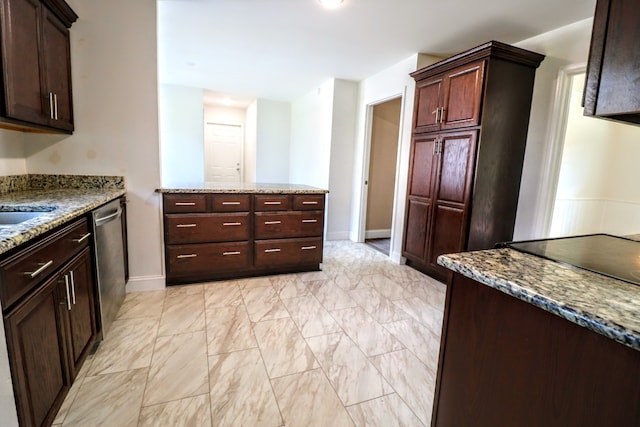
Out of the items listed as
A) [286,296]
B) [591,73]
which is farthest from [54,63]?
[591,73]

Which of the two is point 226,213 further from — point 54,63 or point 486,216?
point 486,216

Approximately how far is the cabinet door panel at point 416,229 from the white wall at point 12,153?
339cm

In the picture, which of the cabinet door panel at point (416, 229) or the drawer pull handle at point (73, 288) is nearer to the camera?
the drawer pull handle at point (73, 288)

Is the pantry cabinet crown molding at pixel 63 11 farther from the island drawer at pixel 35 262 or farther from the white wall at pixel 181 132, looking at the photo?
the white wall at pixel 181 132

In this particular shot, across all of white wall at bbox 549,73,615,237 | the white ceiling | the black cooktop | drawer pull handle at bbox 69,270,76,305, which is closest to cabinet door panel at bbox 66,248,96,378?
drawer pull handle at bbox 69,270,76,305

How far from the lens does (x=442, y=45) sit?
3.16 metres

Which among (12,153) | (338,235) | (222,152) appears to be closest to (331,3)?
(12,153)

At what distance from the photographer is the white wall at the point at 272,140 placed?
240 inches

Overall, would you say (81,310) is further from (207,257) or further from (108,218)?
(207,257)

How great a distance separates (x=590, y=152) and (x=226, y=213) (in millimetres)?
4400

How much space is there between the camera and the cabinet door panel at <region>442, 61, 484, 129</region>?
8.45 feet

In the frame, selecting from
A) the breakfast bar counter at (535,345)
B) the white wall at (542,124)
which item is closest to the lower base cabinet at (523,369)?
the breakfast bar counter at (535,345)

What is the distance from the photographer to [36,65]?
1860mm

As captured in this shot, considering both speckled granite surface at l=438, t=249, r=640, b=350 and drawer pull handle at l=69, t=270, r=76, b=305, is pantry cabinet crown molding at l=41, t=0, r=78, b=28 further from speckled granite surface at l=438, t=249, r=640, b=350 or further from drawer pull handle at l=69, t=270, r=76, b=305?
speckled granite surface at l=438, t=249, r=640, b=350
